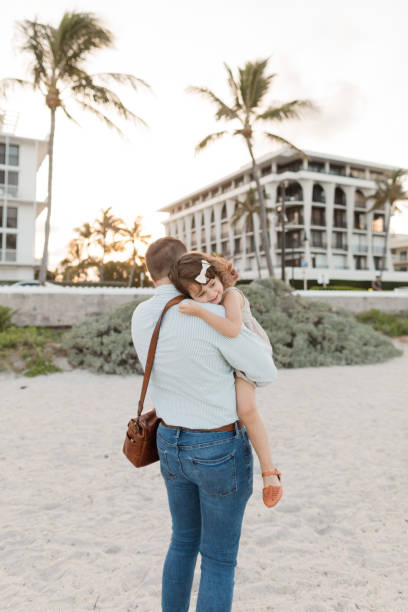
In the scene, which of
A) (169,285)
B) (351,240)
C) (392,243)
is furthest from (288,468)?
(392,243)

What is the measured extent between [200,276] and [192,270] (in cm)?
4

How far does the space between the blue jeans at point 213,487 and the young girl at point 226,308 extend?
0.08 meters

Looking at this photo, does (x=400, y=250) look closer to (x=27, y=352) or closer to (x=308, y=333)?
(x=308, y=333)

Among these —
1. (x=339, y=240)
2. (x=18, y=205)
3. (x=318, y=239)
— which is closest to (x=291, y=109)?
(x=18, y=205)

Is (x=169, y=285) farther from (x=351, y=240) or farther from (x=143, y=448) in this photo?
(x=351, y=240)

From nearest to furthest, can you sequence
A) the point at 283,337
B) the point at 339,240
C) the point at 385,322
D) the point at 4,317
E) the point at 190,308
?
the point at 190,308, the point at 4,317, the point at 283,337, the point at 385,322, the point at 339,240

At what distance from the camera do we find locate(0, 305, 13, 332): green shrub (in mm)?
9961

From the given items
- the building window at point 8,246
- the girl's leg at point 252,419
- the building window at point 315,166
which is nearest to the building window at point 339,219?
the building window at point 315,166

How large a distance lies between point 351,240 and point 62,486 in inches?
2194

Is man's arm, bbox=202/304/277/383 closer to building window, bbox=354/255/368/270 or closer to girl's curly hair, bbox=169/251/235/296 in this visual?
girl's curly hair, bbox=169/251/235/296

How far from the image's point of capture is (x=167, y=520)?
10.3ft

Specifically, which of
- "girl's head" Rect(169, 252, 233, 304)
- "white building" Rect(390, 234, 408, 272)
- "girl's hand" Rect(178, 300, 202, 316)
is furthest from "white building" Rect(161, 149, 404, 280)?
"girl's hand" Rect(178, 300, 202, 316)

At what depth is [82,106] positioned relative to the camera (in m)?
16.4

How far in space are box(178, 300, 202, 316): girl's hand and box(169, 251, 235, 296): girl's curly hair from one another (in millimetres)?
82
